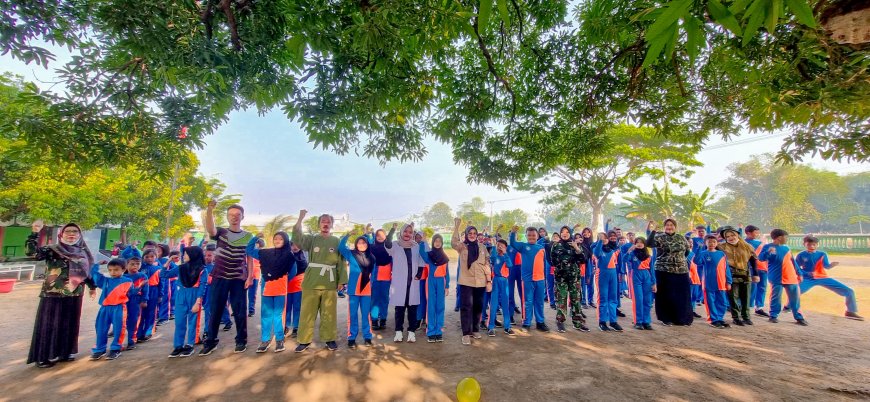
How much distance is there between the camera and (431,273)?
590cm

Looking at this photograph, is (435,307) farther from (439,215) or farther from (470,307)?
(439,215)

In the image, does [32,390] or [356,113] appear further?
[356,113]

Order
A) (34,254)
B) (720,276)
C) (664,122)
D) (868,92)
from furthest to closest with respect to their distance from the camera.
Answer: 1. (720,276)
2. (664,122)
3. (34,254)
4. (868,92)

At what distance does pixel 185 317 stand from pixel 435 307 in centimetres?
383

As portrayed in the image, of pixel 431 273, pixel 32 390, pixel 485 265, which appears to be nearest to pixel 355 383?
pixel 431 273

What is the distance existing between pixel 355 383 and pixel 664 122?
676 centimetres

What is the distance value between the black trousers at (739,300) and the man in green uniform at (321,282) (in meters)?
7.84

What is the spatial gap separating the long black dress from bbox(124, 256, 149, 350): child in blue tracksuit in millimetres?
9009

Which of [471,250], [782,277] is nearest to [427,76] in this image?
[471,250]

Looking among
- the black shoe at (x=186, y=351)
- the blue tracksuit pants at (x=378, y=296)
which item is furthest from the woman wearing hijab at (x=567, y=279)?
the black shoe at (x=186, y=351)

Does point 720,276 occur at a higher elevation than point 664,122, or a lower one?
lower

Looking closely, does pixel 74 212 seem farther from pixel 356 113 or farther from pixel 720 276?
pixel 720 276

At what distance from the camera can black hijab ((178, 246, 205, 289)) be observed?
4.92 meters

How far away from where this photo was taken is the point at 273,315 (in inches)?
202
